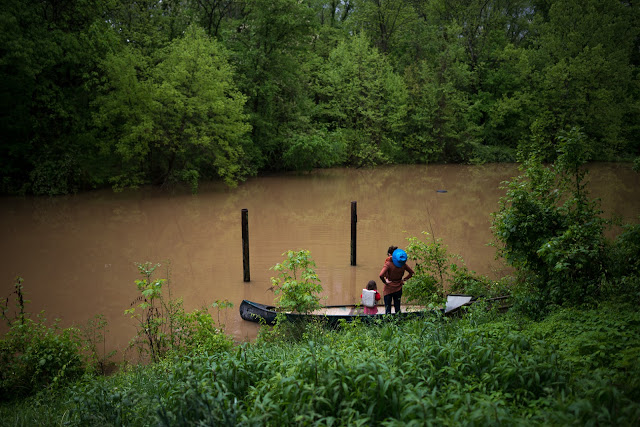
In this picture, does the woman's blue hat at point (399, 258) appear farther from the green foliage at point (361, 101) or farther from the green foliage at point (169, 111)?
the green foliage at point (361, 101)

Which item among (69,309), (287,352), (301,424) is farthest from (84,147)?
(301,424)

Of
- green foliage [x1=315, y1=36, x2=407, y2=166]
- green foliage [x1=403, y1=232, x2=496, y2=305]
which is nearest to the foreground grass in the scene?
green foliage [x1=403, y1=232, x2=496, y2=305]

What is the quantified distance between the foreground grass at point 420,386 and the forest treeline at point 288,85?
6.58m

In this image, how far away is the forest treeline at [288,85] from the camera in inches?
953

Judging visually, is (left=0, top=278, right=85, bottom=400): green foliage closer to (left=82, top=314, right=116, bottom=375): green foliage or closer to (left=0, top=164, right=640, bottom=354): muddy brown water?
(left=82, top=314, right=116, bottom=375): green foliage

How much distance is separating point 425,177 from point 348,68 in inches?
426

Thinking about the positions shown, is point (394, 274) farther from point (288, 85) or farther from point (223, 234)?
point (288, 85)

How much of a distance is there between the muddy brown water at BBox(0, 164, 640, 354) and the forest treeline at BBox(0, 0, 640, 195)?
2633mm

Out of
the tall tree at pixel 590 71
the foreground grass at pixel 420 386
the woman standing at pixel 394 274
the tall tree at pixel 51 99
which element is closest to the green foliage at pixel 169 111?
the tall tree at pixel 51 99

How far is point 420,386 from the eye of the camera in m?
4.26

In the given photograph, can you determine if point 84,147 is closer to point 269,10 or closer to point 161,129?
point 161,129

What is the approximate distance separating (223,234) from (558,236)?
13.9 metres

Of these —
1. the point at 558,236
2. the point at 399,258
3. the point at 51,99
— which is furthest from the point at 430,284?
the point at 51,99

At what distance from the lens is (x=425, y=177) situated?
1316 inches
